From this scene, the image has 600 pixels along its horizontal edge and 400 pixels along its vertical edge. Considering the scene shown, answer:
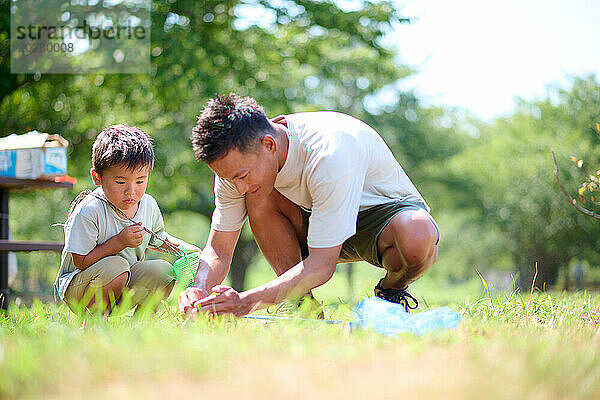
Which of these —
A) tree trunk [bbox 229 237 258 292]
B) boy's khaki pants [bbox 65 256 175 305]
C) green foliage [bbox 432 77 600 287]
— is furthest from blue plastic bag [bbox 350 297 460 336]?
tree trunk [bbox 229 237 258 292]

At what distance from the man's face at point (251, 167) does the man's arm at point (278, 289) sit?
43 cm

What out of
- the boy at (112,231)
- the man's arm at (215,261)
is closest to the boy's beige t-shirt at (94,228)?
the boy at (112,231)

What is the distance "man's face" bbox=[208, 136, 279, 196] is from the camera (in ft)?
8.53

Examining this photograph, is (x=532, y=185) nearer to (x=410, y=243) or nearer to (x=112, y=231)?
(x=410, y=243)

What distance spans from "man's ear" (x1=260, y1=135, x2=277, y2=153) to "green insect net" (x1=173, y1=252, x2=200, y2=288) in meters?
0.87

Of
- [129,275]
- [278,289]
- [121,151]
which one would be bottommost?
[129,275]

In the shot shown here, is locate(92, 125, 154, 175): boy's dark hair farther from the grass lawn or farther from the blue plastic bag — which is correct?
the blue plastic bag

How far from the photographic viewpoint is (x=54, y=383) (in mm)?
→ 1484

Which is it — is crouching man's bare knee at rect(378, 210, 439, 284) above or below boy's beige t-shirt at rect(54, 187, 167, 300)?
above

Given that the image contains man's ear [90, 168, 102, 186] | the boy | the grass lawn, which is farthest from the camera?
man's ear [90, 168, 102, 186]

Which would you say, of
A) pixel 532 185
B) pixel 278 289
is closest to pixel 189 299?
pixel 278 289

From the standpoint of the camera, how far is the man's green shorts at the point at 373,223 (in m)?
2.93

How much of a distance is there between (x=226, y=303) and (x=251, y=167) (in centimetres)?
62

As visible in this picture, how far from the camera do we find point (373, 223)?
2.98 meters
